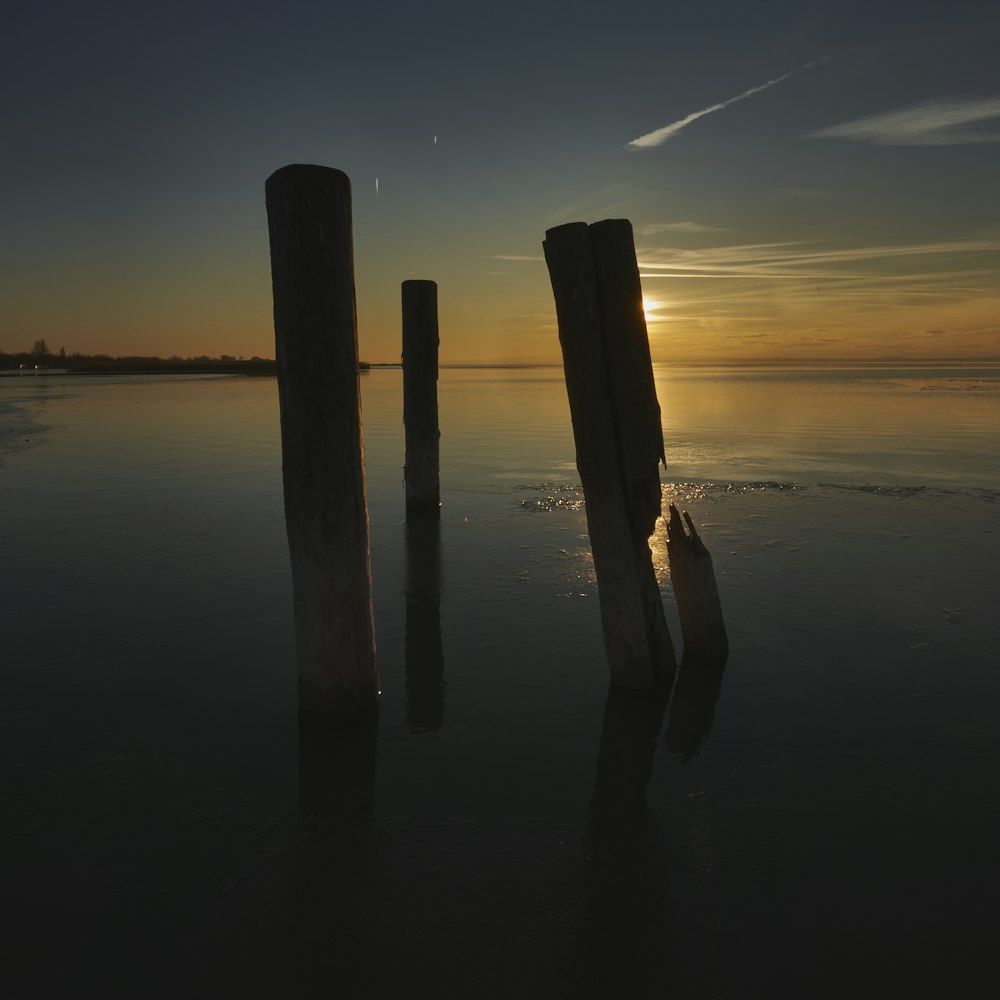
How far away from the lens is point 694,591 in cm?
534

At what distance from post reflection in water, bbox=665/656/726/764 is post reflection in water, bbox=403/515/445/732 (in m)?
1.46

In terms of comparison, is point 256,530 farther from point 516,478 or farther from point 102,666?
point 516,478

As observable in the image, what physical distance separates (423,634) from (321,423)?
2.49 meters

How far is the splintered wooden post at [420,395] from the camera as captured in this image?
31.5 ft

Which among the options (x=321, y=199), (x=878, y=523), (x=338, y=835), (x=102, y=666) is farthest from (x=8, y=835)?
(x=878, y=523)

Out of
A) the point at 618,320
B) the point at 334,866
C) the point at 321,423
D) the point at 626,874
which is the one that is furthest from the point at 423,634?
the point at 626,874

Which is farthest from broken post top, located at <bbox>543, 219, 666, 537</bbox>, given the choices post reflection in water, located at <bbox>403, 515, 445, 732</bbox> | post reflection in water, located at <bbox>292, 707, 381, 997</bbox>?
post reflection in water, located at <bbox>292, 707, 381, 997</bbox>

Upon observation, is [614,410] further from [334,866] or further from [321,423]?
[334,866]

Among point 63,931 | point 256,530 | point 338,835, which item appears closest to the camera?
point 63,931

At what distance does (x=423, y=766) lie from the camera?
13.2 feet

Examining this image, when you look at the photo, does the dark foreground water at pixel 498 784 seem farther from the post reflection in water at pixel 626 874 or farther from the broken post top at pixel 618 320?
the broken post top at pixel 618 320

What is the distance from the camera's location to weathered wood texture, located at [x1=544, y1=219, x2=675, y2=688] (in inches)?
185

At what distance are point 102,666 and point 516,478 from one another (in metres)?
9.10

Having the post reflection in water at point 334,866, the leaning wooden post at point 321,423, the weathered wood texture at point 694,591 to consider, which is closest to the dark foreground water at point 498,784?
the post reflection in water at point 334,866
